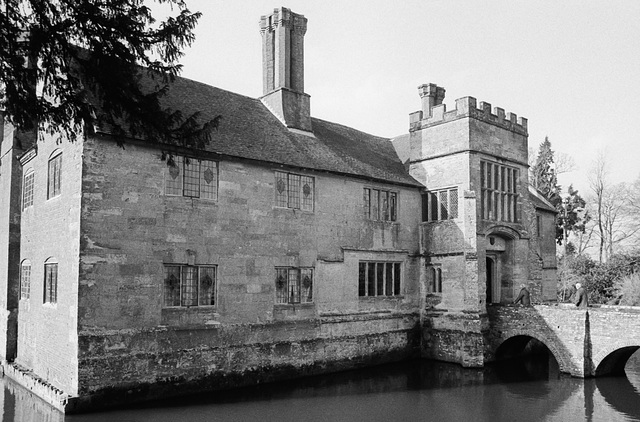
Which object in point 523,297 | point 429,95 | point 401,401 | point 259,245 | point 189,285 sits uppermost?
point 429,95

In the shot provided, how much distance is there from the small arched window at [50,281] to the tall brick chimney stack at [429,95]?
1703 centimetres

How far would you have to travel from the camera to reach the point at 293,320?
18.5m

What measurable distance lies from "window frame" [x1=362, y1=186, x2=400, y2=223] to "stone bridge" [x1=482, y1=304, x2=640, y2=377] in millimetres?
5589

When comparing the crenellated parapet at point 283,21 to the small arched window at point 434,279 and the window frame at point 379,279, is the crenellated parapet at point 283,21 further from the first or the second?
the small arched window at point 434,279

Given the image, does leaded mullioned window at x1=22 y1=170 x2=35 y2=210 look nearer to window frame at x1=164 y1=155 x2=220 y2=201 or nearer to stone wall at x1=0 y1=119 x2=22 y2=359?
stone wall at x1=0 y1=119 x2=22 y2=359

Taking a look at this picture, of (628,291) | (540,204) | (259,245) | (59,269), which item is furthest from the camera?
(540,204)

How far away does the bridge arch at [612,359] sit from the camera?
1812cm

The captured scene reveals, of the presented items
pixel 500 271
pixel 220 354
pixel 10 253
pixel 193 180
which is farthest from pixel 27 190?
pixel 500 271

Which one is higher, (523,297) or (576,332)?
(523,297)

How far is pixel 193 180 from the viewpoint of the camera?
54.0 feet

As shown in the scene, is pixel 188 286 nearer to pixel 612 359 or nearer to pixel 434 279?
pixel 434 279

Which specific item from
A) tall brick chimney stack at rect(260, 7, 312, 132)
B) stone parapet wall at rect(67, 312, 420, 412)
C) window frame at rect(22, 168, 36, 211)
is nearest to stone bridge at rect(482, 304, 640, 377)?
stone parapet wall at rect(67, 312, 420, 412)

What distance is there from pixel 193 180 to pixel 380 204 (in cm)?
855

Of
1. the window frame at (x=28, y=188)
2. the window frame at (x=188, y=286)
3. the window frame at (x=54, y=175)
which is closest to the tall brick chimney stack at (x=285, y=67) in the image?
the window frame at (x=188, y=286)
